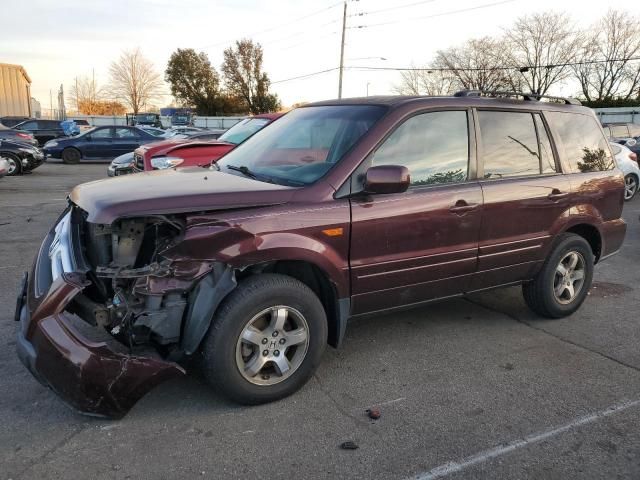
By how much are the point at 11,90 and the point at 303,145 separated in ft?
168

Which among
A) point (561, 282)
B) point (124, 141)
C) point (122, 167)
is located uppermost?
point (124, 141)

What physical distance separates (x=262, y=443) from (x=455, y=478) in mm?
998

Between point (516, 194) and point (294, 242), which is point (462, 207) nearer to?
point (516, 194)

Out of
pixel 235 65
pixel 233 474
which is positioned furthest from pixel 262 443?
pixel 235 65

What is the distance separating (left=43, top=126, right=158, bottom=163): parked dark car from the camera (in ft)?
65.4

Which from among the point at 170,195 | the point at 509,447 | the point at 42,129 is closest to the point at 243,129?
the point at 170,195

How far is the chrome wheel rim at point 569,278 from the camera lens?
468 cm

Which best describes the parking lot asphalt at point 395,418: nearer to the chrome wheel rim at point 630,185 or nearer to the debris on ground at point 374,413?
the debris on ground at point 374,413

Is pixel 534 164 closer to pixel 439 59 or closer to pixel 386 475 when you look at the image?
pixel 386 475

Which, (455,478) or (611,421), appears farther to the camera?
(611,421)

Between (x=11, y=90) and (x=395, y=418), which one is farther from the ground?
(x=11, y=90)

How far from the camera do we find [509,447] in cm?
287

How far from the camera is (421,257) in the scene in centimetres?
372

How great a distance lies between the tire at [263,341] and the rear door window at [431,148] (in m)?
1.07
